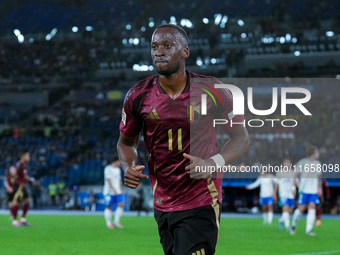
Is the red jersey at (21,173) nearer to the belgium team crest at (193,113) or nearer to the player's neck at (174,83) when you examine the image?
the player's neck at (174,83)

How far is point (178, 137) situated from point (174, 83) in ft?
1.54

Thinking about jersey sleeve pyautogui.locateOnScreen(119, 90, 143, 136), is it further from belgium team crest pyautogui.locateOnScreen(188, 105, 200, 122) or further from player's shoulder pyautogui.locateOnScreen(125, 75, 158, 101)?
belgium team crest pyautogui.locateOnScreen(188, 105, 200, 122)

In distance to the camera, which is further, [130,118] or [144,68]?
[144,68]

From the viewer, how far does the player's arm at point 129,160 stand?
388 centimetres

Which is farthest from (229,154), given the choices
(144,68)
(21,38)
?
(21,38)

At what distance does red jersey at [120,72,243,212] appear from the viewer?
4.01 metres

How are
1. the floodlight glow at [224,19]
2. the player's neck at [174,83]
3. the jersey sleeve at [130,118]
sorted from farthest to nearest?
the floodlight glow at [224,19], the jersey sleeve at [130,118], the player's neck at [174,83]

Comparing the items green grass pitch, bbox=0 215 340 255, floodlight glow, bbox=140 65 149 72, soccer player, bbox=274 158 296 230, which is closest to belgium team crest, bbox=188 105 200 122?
green grass pitch, bbox=0 215 340 255

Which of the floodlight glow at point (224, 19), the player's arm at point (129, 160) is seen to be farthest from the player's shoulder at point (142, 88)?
the floodlight glow at point (224, 19)

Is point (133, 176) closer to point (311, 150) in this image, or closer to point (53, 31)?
point (311, 150)

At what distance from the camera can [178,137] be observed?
13.1 ft

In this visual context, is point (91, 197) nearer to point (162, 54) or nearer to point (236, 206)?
point (236, 206)

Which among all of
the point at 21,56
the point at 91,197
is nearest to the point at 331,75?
the point at 91,197

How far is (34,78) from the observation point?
1502 inches
